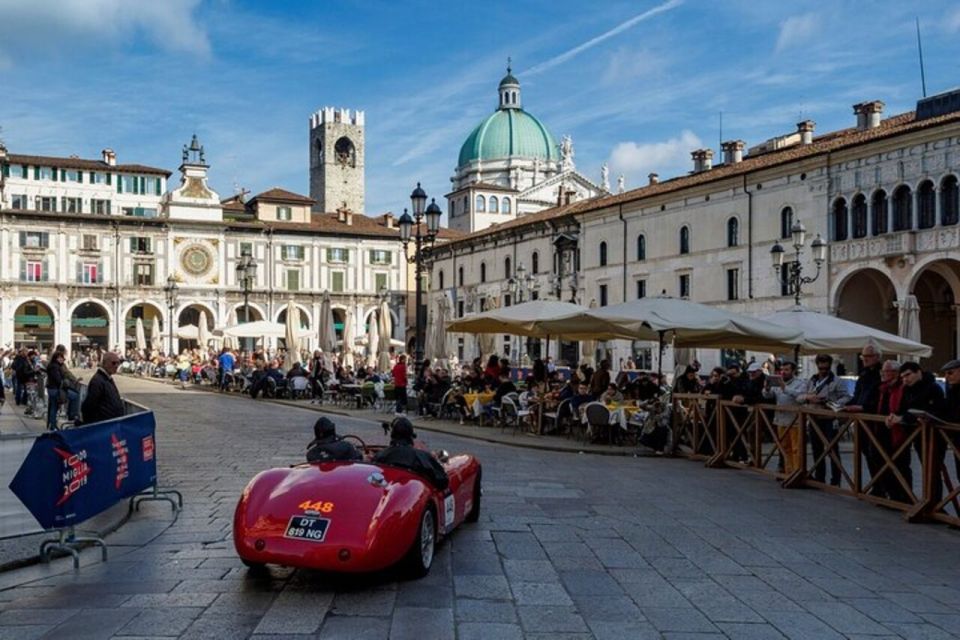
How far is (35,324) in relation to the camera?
7275 cm

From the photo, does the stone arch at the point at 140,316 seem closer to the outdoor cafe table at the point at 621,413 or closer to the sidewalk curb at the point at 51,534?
the outdoor cafe table at the point at 621,413

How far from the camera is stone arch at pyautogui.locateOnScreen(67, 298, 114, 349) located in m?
74.0

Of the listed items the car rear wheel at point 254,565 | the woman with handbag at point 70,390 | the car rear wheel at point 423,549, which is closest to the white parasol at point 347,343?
the woman with handbag at point 70,390

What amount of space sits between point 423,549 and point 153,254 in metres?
73.8

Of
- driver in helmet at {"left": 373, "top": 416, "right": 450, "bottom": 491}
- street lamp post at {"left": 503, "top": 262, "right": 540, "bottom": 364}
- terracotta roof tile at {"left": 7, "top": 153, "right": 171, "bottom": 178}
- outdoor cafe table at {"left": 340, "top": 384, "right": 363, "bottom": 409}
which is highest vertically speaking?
terracotta roof tile at {"left": 7, "top": 153, "right": 171, "bottom": 178}

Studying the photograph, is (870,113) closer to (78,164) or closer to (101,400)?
(101,400)

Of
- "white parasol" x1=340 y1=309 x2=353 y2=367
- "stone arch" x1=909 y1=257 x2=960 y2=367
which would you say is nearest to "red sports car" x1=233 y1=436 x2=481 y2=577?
"white parasol" x1=340 y1=309 x2=353 y2=367

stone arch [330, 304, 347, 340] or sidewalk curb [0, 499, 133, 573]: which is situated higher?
stone arch [330, 304, 347, 340]

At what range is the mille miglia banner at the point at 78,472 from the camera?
759 cm

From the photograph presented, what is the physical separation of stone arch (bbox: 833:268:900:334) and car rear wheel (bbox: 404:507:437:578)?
36.0 metres

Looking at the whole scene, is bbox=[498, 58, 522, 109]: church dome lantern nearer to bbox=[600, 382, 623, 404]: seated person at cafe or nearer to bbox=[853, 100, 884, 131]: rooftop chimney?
bbox=[853, 100, 884, 131]: rooftop chimney

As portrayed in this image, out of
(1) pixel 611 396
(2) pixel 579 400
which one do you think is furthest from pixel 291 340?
(1) pixel 611 396

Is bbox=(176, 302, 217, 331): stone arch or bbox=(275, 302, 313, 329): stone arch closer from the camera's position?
bbox=(176, 302, 217, 331): stone arch

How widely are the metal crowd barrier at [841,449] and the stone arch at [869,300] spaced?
1000 inches
